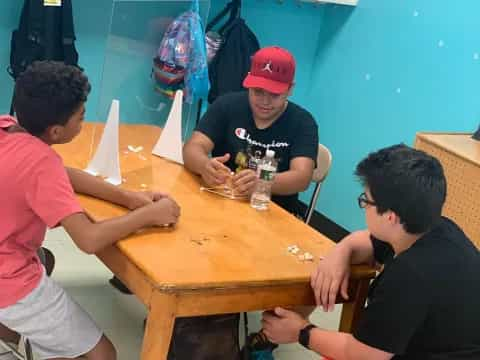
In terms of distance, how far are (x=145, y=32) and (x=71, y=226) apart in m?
1.70

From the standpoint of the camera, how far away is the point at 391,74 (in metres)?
3.56

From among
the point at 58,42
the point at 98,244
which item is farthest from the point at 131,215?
the point at 58,42

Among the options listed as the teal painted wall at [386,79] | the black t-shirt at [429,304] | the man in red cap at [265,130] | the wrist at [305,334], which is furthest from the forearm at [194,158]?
the teal painted wall at [386,79]

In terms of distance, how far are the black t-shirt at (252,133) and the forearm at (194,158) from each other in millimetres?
141

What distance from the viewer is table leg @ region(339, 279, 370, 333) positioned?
1.90 m

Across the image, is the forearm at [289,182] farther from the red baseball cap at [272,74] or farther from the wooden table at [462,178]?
the wooden table at [462,178]

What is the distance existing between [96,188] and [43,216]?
38 cm

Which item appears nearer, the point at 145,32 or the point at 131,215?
the point at 131,215

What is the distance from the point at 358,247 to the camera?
1889mm

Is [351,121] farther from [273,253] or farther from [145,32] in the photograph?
[273,253]

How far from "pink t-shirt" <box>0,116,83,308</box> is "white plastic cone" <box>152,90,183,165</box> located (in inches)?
33.5

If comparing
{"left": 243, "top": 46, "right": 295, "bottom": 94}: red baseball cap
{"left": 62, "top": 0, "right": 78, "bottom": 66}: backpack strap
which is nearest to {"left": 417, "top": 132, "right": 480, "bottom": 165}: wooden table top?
{"left": 243, "top": 46, "right": 295, "bottom": 94}: red baseball cap

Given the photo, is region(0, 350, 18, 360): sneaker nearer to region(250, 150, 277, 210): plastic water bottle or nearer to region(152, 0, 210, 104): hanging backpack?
region(250, 150, 277, 210): plastic water bottle

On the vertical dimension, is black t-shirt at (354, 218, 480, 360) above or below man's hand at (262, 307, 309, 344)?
above
